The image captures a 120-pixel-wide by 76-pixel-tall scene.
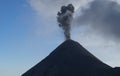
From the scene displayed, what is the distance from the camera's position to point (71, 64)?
5733 inches

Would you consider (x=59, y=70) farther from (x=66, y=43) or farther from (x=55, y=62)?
(x=66, y=43)

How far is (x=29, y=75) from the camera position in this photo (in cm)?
15212

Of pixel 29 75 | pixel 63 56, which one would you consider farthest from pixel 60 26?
pixel 29 75

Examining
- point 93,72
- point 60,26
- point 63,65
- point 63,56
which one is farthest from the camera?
point 60,26

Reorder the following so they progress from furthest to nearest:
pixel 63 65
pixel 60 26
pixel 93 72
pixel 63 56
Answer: pixel 60 26, pixel 63 56, pixel 63 65, pixel 93 72

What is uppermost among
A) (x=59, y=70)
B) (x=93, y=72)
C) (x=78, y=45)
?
(x=78, y=45)

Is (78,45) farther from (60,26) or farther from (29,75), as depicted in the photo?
(29,75)

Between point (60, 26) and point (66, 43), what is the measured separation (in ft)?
33.7

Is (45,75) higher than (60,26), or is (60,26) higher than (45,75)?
(60,26)

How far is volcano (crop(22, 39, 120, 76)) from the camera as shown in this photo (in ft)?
440

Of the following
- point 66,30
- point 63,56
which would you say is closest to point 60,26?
point 66,30

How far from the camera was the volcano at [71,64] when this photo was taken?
134125 mm

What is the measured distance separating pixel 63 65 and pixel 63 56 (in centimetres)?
1063

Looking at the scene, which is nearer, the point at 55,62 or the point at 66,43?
the point at 55,62
